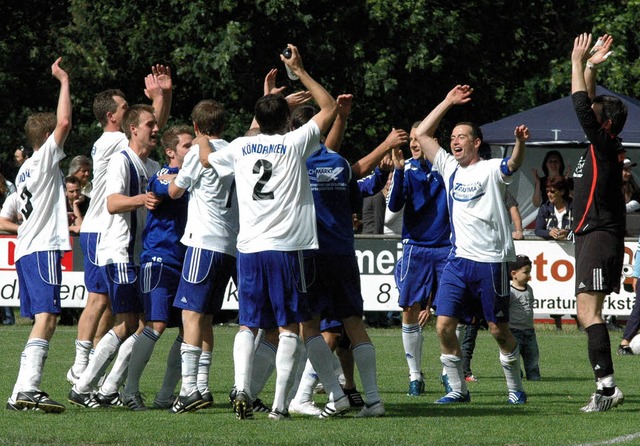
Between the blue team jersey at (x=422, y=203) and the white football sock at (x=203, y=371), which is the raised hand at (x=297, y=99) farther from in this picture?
the white football sock at (x=203, y=371)

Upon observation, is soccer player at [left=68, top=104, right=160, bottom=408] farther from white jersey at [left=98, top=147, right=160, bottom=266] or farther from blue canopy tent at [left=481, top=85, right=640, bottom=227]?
blue canopy tent at [left=481, top=85, right=640, bottom=227]

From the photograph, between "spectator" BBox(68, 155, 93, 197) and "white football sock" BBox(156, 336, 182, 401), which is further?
"spectator" BBox(68, 155, 93, 197)

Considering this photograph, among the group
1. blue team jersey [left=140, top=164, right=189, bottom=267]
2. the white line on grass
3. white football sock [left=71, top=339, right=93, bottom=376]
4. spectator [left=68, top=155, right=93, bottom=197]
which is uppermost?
spectator [left=68, top=155, right=93, bottom=197]

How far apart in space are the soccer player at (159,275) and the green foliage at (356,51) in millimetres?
18324

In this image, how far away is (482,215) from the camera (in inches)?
396

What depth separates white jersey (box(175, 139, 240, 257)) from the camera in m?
9.42

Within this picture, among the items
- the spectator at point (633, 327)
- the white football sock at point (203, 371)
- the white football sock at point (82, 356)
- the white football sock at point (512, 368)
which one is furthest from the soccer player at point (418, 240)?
the spectator at point (633, 327)

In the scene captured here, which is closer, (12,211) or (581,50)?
(581,50)

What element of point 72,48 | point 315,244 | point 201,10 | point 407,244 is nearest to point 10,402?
point 315,244

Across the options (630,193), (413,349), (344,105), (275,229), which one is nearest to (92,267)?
(275,229)

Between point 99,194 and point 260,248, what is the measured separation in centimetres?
219

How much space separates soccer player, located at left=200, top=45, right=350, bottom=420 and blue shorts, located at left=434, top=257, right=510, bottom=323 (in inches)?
57.2

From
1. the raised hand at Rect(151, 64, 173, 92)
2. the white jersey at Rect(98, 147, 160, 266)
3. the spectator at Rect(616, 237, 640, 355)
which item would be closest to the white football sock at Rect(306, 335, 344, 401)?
the white jersey at Rect(98, 147, 160, 266)

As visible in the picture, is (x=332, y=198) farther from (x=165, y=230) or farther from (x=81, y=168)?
(x=81, y=168)
